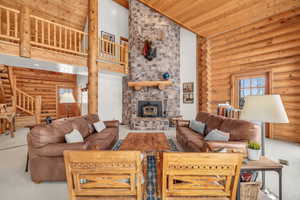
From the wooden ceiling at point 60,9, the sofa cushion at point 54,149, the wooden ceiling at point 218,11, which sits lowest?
the sofa cushion at point 54,149

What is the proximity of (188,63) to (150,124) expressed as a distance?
3144 mm

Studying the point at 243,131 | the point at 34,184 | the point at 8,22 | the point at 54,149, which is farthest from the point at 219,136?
the point at 8,22

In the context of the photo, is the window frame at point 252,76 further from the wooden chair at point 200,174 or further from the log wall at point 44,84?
the log wall at point 44,84

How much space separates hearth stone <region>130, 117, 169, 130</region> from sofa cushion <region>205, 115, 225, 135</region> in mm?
2131

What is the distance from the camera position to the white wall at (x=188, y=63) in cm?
605

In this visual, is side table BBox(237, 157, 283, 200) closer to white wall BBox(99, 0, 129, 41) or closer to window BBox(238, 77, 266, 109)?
window BBox(238, 77, 266, 109)

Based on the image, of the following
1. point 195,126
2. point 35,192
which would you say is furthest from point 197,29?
point 35,192

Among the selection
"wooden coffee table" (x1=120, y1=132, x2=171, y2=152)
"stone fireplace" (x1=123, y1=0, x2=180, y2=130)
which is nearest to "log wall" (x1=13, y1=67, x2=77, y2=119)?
"stone fireplace" (x1=123, y1=0, x2=180, y2=130)

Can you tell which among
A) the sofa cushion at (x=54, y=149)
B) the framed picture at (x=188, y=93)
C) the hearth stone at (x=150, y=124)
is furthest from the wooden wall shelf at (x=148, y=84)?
the sofa cushion at (x=54, y=149)

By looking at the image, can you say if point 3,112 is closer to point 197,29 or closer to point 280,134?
point 197,29

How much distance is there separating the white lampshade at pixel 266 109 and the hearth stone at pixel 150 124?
3907 millimetres

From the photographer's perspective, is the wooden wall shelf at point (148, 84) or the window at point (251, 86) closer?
the window at point (251, 86)

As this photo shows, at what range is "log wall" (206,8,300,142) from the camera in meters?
3.83

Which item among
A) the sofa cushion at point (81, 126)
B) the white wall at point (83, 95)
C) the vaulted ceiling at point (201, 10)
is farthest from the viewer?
the white wall at point (83, 95)
